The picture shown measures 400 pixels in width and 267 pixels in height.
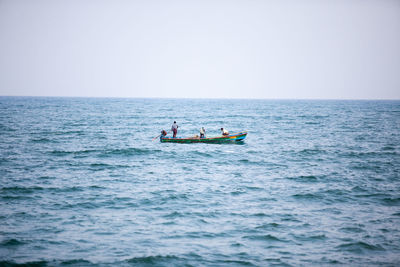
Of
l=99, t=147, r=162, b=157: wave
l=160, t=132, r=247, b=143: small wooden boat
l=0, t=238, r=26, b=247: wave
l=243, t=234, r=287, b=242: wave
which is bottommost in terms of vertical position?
l=0, t=238, r=26, b=247: wave

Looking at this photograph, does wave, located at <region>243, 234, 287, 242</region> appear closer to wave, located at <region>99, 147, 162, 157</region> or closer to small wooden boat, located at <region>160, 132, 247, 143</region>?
wave, located at <region>99, 147, 162, 157</region>

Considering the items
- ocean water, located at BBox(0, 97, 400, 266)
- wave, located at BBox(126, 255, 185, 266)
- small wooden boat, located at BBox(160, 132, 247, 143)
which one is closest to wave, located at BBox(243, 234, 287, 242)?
ocean water, located at BBox(0, 97, 400, 266)

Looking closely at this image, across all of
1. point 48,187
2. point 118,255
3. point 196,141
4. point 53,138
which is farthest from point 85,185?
point 53,138

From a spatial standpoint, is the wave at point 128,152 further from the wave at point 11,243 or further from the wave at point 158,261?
the wave at point 158,261

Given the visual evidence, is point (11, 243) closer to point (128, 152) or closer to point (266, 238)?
point (266, 238)

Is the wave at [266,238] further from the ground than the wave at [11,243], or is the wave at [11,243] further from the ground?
the wave at [266,238]

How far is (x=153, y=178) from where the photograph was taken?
1911cm

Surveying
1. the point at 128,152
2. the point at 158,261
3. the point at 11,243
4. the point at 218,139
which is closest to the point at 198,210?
the point at 158,261

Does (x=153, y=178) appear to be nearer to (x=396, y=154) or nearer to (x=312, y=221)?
(x=312, y=221)

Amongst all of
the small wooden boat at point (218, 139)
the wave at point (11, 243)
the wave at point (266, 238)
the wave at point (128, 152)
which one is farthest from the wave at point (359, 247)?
the small wooden boat at point (218, 139)

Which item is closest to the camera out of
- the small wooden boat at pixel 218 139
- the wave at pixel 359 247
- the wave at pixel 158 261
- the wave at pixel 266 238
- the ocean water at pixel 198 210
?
the wave at pixel 158 261

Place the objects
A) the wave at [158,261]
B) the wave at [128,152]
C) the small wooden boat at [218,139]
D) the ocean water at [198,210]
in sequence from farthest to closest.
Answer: the small wooden boat at [218,139], the wave at [128,152], the ocean water at [198,210], the wave at [158,261]

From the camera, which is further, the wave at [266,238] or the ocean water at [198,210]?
the wave at [266,238]

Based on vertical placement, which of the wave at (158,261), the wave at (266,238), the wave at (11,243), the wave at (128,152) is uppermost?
the wave at (128,152)
